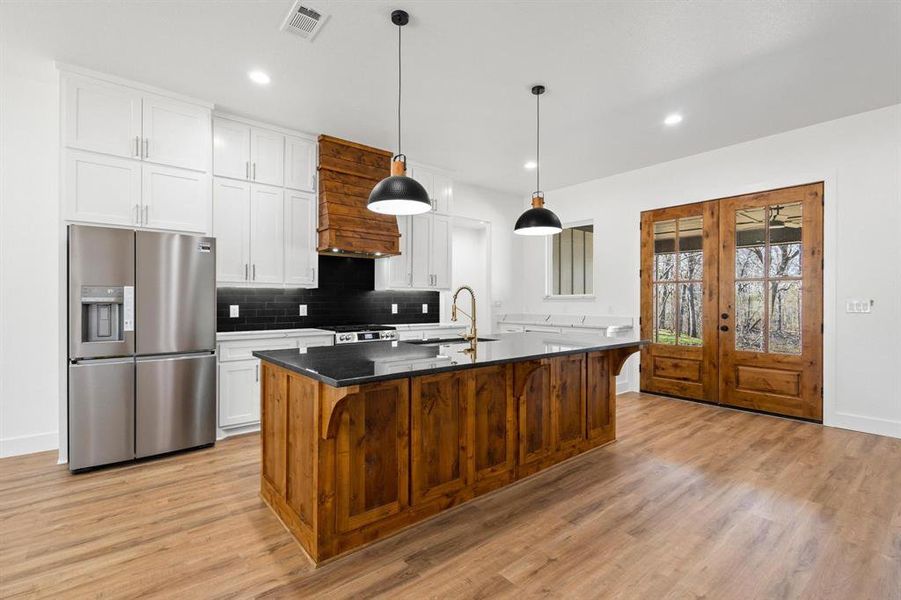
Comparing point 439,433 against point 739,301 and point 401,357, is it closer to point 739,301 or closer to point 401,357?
point 401,357

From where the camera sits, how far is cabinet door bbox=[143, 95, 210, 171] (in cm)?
348

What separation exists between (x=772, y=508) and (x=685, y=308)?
3.10 meters

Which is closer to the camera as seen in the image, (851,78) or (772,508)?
(772,508)

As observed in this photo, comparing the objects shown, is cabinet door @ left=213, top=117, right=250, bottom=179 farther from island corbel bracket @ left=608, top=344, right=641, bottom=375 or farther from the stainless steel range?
island corbel bracket @ left=608, top=344, right=641, bottom=375

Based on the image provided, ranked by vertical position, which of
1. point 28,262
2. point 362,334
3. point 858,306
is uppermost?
point 28,262

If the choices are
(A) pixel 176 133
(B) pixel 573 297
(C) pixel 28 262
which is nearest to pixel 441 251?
(B) pixel 573 297

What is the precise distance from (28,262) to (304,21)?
302 centimetres

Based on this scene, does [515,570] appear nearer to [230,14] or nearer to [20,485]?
[20,485]

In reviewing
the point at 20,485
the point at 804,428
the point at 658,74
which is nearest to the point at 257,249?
the point at 20,485

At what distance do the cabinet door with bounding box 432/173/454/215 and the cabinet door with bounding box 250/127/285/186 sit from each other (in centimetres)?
200

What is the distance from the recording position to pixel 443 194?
18.9ft

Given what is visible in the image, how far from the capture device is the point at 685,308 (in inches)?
207

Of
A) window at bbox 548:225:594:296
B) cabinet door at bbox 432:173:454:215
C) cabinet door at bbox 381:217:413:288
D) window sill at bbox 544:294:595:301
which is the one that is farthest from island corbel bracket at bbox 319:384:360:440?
window at bbox 548:225:594:296

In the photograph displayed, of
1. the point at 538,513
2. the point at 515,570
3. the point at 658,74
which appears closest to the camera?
the point at 515,570
